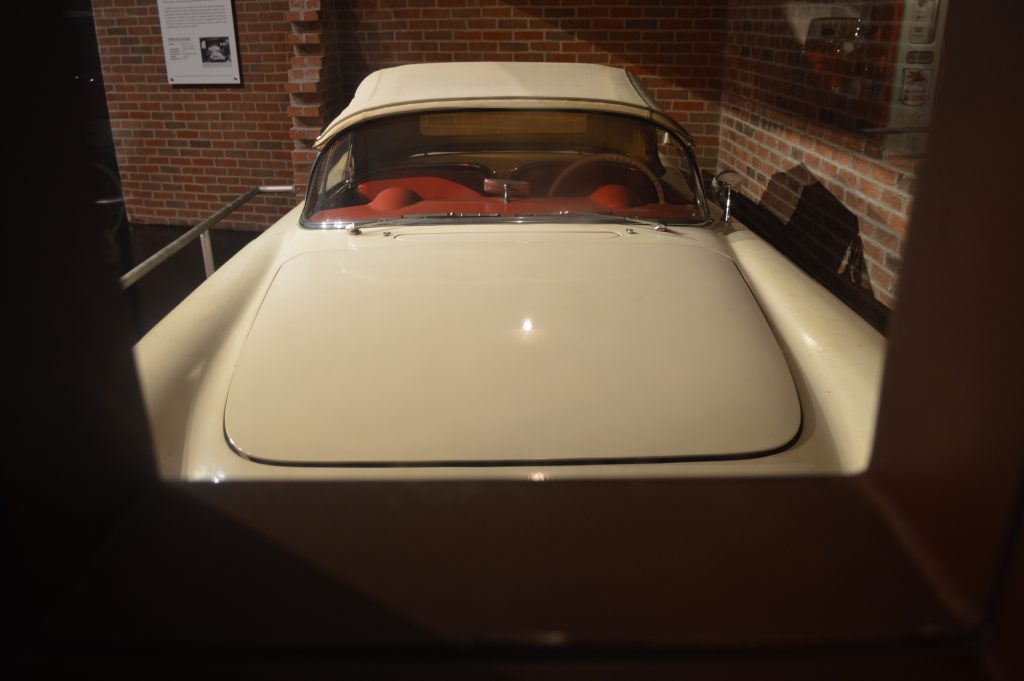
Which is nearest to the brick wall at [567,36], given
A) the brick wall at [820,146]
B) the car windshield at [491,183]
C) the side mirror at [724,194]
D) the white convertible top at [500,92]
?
the brick wall at [820,146]

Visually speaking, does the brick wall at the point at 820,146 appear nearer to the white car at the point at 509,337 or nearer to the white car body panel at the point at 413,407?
the white car at the point at 509,337

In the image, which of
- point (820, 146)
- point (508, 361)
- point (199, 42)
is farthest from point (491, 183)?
point (199, 42)

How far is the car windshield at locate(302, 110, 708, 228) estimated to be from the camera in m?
2.68

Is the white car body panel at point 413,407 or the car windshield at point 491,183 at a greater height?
the car windshield at point 491,183

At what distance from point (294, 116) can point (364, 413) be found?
13.4ft

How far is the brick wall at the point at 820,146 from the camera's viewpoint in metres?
3.25

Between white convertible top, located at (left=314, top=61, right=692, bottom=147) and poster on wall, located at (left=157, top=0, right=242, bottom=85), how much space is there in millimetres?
2919

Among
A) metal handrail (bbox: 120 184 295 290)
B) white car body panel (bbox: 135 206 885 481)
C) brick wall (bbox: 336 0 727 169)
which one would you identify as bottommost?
white car body panel (bbox: 135 206 885 481)

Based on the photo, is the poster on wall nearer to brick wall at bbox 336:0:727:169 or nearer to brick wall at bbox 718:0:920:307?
brick wall at bbox 336:0:727:169

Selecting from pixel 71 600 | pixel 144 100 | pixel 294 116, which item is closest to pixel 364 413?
pixel 71 600

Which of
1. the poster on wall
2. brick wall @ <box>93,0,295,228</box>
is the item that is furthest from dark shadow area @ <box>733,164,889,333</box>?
the poster on wall

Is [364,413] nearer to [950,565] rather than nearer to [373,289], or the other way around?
[373,289]

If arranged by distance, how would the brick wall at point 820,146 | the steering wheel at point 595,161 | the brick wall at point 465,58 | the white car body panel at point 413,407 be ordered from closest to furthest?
the white car body panel at point 413,407 < the steering wheel at point 595,161 < the brick wall at point 820,146 < the brick wall at point 465,58

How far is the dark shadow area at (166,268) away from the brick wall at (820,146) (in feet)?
10.1
